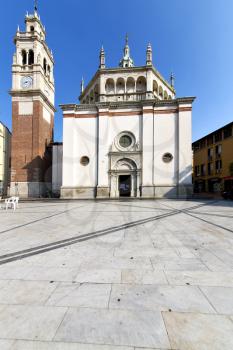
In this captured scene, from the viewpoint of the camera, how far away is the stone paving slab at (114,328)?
2.18 meters

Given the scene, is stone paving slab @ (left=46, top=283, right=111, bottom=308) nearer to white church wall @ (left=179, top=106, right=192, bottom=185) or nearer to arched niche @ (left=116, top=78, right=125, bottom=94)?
white church wall @ (left=179, top=106, right=192, bottom=185)

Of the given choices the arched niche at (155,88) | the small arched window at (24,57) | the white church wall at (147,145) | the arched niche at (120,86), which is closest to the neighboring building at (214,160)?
the white church wall at (147,145)

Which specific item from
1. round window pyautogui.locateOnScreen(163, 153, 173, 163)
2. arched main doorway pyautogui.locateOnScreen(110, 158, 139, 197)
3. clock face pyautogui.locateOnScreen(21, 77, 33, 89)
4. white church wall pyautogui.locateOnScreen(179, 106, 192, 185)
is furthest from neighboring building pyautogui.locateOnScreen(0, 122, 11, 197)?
white church wall pyautogui.locateOnScreen(179, 106, 192, 185)

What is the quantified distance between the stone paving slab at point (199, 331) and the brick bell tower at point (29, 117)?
90.6 ft

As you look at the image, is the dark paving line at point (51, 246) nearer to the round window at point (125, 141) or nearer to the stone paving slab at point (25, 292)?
the stone paving slab at point (25, 292)

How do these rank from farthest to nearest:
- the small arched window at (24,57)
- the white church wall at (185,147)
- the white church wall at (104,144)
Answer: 1. the small arched window at (24,57)
2. the white church wall at (104,144)
3. the white church wall at (185,147)

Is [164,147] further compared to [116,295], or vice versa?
[164,147]

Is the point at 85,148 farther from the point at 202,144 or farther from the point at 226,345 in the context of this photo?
the point at 202,144

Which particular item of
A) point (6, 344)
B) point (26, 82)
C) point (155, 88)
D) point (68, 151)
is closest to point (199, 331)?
point (6, 344)

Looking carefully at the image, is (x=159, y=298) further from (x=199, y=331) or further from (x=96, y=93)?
(x=96, y=93)

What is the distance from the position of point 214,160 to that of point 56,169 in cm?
3116

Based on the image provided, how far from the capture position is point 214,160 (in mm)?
39906

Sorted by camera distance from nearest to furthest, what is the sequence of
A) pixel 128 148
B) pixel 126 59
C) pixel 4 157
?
pixel 128 148 < pixel 4 157 < pixel 126 59

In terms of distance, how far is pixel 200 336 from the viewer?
225 centimetres
